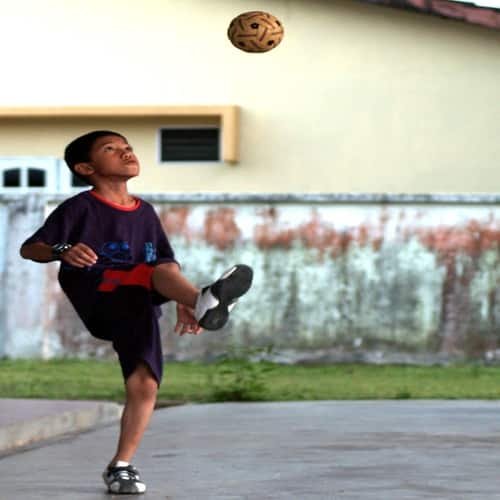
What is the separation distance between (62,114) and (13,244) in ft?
12.0

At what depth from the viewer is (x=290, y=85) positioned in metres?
24.1

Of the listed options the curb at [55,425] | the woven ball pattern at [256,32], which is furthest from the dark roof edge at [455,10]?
the curb at [55,425]

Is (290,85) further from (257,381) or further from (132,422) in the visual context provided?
(132,422)

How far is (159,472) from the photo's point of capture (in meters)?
9.26

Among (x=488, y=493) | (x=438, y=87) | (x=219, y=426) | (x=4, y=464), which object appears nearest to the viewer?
(x=488, y=493)

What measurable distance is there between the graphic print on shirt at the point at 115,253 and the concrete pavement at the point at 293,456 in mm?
1082

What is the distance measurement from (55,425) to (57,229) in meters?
4.14

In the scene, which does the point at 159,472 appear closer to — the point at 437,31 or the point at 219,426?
the point at 219,426

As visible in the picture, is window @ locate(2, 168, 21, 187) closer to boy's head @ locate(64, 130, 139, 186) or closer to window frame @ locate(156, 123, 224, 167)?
window frame @ locate(156, 123, 224, 167)

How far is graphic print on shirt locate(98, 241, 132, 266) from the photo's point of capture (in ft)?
26.4

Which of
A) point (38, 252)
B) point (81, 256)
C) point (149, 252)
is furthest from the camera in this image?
point (149, 252)

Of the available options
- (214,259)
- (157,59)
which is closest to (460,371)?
(214,259)

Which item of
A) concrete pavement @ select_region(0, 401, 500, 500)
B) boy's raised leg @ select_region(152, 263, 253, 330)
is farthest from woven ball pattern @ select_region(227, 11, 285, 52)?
A: boy's raised leg @ select_region(152, 263, 253, 330)

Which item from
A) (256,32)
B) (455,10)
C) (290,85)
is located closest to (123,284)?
(256,32)
